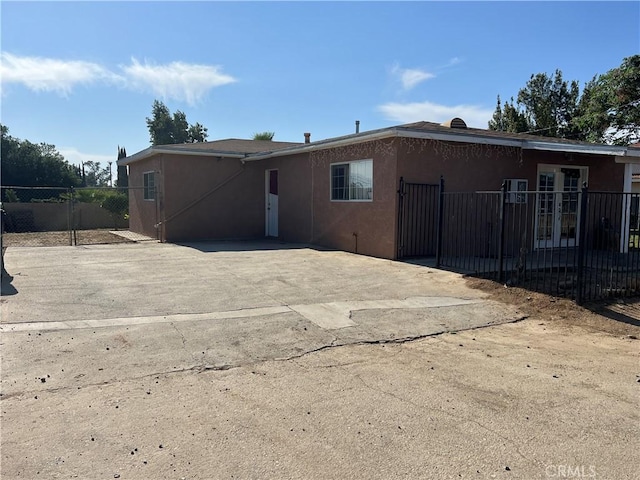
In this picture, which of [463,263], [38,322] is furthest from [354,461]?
Answer: [463,263]

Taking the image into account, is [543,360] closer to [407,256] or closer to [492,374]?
[492,374]

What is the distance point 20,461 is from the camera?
9.27 ft

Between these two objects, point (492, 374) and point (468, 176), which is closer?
point (492, 374)

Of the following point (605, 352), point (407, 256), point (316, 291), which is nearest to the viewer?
point (605, 352)

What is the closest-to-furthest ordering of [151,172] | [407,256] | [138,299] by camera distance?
[138,299] < [407,256] < [151,172]

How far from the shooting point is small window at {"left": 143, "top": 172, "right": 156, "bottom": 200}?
1662cm

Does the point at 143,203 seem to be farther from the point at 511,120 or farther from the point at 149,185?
the point at 511,120

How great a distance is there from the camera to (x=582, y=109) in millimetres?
25234

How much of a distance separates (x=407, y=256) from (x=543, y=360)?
6198mm

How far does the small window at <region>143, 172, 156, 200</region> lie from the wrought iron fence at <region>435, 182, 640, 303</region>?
10.5 metres

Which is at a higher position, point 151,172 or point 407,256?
point 151,172

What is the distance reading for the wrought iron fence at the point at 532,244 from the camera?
8250mm

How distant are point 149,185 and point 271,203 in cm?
468

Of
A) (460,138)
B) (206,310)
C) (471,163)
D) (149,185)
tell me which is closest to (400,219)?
(460,138)
